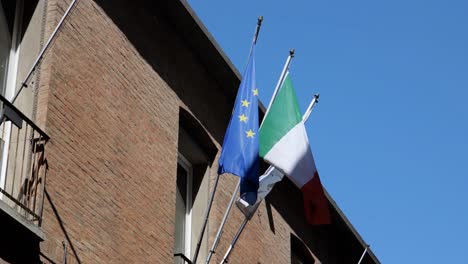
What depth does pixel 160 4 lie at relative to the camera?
55.7ft

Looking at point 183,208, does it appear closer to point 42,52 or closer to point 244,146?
point 244,146

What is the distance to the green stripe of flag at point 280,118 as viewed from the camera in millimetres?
15797

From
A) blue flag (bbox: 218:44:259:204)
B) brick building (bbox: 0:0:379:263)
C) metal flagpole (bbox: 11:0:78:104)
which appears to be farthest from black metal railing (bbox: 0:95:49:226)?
blue flag (bbox: 218:44:259:204)

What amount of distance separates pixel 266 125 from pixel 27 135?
13.4 feet

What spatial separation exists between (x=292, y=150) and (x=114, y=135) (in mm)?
2627

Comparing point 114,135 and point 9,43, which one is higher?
point 9,43

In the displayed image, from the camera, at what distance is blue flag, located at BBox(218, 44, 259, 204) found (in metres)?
14.6

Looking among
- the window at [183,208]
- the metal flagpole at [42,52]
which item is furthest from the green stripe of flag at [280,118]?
the metal flagpole at [42,52]

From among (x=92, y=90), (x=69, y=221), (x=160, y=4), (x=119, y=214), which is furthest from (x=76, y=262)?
(x=160, y=4)

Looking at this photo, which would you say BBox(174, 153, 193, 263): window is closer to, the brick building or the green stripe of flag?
the brick building

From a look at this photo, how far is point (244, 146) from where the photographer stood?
14875 mm

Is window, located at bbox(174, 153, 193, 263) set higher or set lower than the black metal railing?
higher

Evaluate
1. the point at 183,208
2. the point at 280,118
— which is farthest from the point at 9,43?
the point at 183,208

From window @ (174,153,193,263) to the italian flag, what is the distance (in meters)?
1.89
